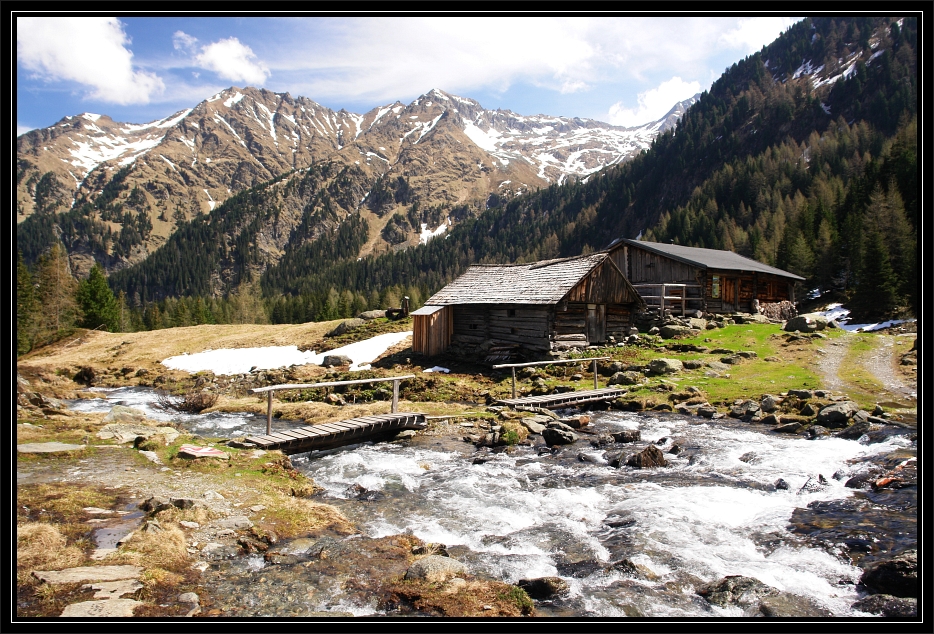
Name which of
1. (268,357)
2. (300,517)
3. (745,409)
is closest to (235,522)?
(300,517)

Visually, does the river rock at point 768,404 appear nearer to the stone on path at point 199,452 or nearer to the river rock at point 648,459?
the river rock at point 648,459

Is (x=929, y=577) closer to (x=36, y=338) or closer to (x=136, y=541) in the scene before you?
(x=136, y=541)

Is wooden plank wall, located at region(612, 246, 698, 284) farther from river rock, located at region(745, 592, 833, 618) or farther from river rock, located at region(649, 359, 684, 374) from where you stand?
river rock, located at region(745, 592, 833, 618)

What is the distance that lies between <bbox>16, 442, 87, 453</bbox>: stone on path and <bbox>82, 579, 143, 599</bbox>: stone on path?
7.84 metres

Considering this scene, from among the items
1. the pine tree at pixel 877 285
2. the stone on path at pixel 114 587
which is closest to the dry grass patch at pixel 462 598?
the stone on path at pixel 114 587

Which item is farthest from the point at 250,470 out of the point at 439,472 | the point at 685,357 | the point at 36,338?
the point at 36,338

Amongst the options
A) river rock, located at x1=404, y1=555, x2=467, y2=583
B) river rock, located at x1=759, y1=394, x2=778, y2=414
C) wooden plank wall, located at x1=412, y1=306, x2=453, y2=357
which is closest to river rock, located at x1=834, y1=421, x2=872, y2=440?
river rock, located at x1=759, y1=394, x2=778, y2=414

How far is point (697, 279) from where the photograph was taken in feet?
140

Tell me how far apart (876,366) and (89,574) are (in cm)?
2863

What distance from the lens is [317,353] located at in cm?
4022

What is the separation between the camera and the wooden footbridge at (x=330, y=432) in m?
14.9

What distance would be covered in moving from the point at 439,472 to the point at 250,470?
4.50m

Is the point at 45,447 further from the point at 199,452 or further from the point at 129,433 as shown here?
the point at 199,452

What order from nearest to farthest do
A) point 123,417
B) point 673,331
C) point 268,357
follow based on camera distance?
1. point 123,417
2. point 673,331
3. point 268,357
